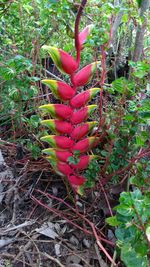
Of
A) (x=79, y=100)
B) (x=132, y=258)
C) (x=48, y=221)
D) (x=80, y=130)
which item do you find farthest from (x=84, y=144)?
(x=132, y=258)

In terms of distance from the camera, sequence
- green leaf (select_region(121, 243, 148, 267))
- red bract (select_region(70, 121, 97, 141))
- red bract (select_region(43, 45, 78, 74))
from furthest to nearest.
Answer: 1. red bract (select_region(70, 121, 97, 141))
2. red bract (select_region(43, 45, 78, 74))
3. green leaf (select_region(121, 243, 148, 267))

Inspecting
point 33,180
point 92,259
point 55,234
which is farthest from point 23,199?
point 92,259

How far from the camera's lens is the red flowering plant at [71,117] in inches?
39.2

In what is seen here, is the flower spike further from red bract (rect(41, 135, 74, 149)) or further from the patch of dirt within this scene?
the patch of dirt

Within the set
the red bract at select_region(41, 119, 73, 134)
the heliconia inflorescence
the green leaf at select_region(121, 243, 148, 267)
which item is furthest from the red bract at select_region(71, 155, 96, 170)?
the green leaf at select_region(121, 243, 148, 267)

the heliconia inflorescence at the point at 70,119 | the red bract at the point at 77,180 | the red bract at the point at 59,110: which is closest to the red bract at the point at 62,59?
the heliconia inflorescence at the point at 70,119

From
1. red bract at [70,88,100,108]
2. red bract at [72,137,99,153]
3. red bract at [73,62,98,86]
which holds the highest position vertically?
red bract at [73,62,98,86]

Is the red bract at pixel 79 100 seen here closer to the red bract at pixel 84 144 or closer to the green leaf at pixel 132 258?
the red bract at pixel 84 144

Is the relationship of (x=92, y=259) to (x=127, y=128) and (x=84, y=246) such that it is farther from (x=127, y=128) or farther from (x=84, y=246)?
(x=127, y=128)

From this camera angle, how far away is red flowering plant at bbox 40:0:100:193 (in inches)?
39.2

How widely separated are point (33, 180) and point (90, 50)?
63cm

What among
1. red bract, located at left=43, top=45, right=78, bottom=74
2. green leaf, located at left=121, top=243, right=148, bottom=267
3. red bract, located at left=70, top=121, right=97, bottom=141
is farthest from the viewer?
red bract, located at left=70, top=121, right=97, bottom=141

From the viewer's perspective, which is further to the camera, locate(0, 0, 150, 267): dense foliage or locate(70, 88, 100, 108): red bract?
locate(70, 88, 100, 108): red bract

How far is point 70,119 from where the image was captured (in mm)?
1066
